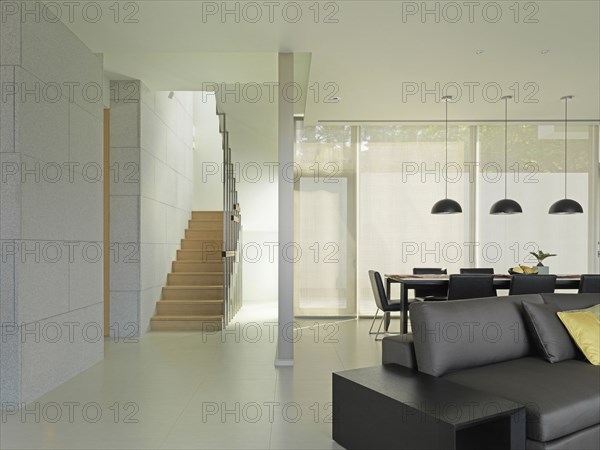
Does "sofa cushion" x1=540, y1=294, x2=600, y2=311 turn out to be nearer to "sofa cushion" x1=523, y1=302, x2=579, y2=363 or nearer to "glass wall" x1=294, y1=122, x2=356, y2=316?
"sofa cushion" x1=523, y1=302, x2=579, y2=363

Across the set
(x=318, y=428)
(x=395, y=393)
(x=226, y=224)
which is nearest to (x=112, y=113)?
(x=226, y=224)

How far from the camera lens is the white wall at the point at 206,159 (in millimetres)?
9727

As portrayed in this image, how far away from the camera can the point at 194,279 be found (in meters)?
7.00

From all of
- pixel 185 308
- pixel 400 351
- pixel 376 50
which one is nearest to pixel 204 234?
pixel 185 308

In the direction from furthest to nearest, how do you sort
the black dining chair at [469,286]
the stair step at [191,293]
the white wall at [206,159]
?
1. the white wall at [206,159]
2. the stair step at [191,293]
3. the black dining chair at [469,286]

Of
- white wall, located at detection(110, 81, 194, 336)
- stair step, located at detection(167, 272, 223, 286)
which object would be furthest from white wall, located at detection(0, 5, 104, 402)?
stair step, located at detection(167, 272, 223, 286)

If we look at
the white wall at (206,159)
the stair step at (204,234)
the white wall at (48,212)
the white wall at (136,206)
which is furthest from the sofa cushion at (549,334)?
the white wall at (206,159)

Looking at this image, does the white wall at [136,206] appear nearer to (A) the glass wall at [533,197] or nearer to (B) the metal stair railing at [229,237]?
(B) the metal stair railing at [229,237]

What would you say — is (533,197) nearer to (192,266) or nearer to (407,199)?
(407,199)

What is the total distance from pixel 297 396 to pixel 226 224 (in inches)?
124

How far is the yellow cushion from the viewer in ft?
10.1

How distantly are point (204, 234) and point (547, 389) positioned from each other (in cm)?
613

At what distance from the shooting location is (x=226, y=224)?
21.0 ft

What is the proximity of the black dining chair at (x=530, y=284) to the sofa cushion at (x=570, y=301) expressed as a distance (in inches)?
60.3
